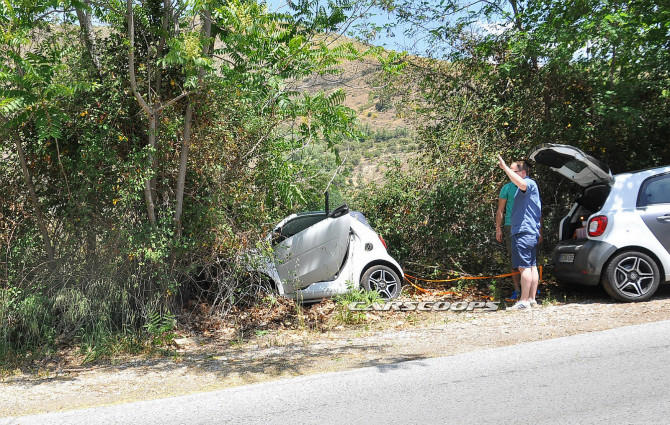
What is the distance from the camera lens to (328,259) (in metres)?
9.21

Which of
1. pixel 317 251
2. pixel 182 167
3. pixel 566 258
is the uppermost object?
pixel 182 167

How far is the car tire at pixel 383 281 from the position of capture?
30.6ft

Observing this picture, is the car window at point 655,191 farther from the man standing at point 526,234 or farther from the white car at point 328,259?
the white car at point 328,259

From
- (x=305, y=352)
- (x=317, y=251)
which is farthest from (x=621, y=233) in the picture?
(x=305, y=352)

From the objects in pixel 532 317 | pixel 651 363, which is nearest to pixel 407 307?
pixel 532 317

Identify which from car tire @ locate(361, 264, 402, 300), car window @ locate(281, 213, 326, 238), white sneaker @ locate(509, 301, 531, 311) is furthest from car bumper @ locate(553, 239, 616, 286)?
car window @ locate(281, 213, 326, 238)

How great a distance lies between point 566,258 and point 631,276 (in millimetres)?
905

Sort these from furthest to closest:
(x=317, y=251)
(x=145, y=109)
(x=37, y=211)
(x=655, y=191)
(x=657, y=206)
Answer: (x=317, y=251) → (x=655, y=191) → (x=657, y=206) → (x=37, y=211) → (x=145, y=109)

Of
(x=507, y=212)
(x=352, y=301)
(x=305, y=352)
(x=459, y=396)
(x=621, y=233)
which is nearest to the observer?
(x=459, y=396)

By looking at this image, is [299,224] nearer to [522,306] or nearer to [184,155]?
[184,155]

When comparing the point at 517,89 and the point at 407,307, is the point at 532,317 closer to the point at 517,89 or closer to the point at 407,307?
the point at 407,307

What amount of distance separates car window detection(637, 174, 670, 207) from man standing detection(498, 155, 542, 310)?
4.76ft

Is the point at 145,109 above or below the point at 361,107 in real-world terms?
below

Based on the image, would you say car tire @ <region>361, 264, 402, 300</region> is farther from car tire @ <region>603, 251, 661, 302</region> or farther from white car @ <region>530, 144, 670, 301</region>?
car tire @ <region>603, 251, 661, 302</region>
